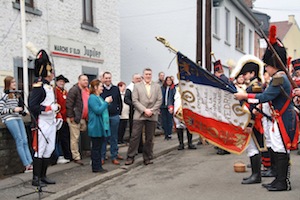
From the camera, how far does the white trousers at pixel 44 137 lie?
6629 millimetres

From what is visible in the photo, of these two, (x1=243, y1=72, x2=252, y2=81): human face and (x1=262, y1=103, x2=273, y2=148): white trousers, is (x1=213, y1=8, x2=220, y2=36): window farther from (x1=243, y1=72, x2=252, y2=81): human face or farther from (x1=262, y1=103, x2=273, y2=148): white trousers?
(x1=262, y1=103, x2=273, y2=148): white trousers

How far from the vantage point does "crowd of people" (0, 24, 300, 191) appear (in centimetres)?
609

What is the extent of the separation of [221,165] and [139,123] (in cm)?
190

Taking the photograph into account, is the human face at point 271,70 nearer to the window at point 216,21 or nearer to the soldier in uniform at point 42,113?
the soldier in uniform at point 42,113

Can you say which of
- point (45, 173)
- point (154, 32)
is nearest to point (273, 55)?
point (45, 173)

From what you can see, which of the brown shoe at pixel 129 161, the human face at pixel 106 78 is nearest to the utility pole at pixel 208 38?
the human face at pixel 106 78

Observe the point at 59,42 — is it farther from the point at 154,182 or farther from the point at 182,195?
the point at 182,195

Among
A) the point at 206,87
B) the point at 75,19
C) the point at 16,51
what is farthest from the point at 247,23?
the point at 206,87

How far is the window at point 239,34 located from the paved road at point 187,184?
1694 cm

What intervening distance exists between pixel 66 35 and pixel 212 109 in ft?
23.2

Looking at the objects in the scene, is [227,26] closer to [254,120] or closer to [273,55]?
[254,120]

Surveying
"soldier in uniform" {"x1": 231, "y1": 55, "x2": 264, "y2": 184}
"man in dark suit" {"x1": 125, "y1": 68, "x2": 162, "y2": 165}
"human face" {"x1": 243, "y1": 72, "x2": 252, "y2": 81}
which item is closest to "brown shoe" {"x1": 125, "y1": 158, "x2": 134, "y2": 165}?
"man in dark suit" {"x1": 125, "y1": 68, "x2": 162, "y2": 165}

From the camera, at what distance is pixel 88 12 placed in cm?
1402

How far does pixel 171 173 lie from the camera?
8023 mm
